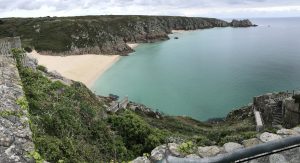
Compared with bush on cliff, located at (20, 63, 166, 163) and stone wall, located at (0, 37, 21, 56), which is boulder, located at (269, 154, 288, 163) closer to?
bush on cliff, located at (20, 63, 166, 163)

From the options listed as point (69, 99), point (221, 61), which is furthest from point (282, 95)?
point (221, 61)

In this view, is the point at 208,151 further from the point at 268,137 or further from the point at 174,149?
the point at 268,137

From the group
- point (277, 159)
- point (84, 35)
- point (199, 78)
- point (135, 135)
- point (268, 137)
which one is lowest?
point (199, 78)

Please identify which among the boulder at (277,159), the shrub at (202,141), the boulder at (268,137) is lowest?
the shrub at (202,141)

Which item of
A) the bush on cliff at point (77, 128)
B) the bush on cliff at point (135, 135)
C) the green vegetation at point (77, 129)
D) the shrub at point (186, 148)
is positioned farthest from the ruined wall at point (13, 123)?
the bush on cliff at point (135, 135)

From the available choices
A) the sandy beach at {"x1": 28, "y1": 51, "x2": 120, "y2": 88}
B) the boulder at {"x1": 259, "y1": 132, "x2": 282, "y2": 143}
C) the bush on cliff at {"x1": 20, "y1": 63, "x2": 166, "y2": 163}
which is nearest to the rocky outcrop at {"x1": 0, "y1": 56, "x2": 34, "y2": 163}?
the bush on cliff at {"x1": 20, "y1": 63, "x2": 166, "y2": 163}

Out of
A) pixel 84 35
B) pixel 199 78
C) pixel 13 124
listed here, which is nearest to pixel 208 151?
pixel 13 124

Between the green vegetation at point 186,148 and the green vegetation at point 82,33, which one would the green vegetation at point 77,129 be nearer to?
the green vegetation at point 186,148
